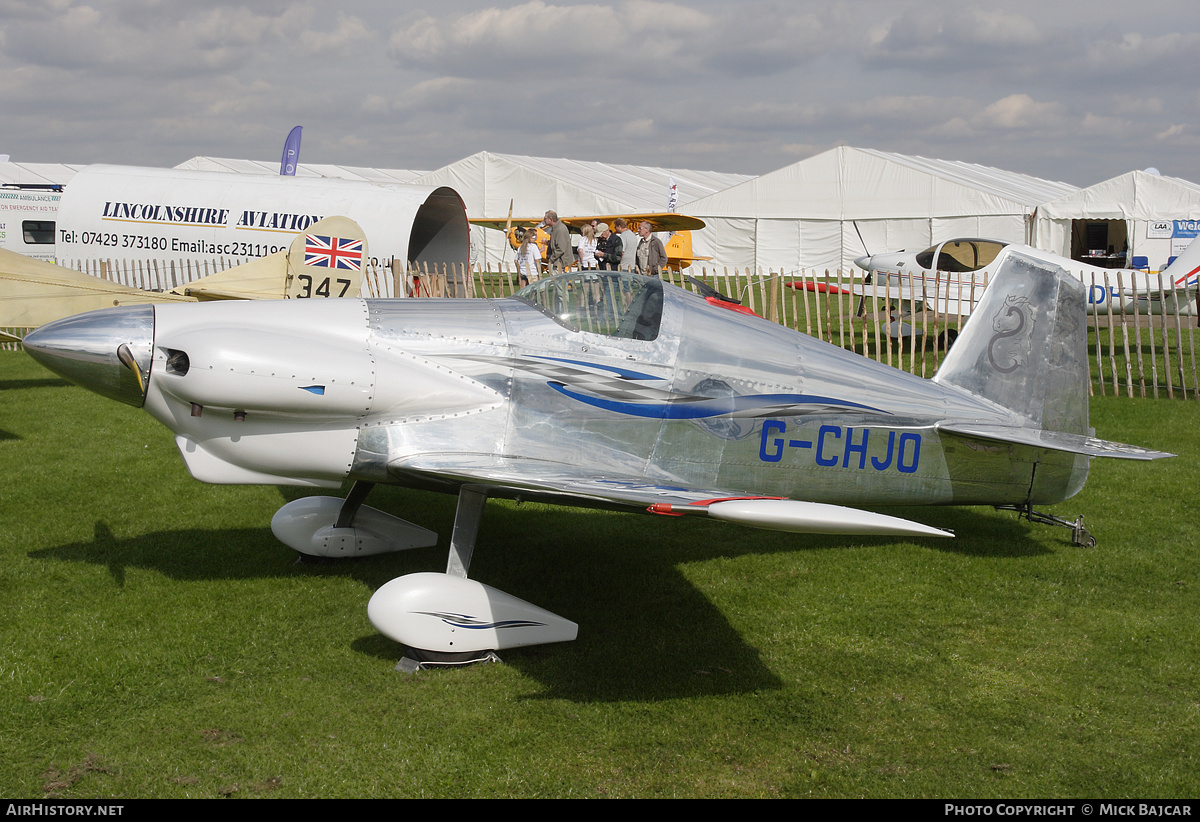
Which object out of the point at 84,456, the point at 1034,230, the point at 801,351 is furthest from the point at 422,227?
the point at 1034,230

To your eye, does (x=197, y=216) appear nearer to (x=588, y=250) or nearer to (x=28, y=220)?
(x=28, y=220)

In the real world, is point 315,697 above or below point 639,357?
below

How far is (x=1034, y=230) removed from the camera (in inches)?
1104

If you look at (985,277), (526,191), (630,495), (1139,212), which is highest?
(526,191)

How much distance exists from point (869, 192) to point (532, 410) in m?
30.9

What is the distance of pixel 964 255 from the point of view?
18359mm

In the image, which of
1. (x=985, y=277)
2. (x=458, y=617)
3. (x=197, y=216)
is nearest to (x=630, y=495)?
(x=458, y=617)

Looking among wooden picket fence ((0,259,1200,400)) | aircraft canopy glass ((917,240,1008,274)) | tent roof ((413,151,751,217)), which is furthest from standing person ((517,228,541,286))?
tent roof ((413,151,751,217))

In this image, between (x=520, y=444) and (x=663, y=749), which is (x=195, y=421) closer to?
(x=520, y=444)

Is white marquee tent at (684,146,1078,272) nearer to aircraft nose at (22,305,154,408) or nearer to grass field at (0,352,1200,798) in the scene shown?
grass field at (0,352,1200,798)

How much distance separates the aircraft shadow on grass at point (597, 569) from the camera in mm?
4637

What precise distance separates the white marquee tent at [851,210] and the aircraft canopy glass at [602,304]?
27.7 m

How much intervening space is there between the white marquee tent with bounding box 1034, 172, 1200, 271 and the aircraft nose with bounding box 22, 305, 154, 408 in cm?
2800

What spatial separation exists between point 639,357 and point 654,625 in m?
1.56
